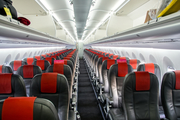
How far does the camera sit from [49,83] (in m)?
1.91

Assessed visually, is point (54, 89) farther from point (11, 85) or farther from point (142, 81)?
point (142, 81)

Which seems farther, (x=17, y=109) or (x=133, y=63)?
(x=133, y=63)

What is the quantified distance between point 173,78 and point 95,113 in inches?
98.3

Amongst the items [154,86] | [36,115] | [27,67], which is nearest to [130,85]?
[154,86]

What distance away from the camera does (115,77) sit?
291cm

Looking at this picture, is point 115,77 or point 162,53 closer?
point 115,77

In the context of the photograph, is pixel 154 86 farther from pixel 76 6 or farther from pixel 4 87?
pixel 76 6

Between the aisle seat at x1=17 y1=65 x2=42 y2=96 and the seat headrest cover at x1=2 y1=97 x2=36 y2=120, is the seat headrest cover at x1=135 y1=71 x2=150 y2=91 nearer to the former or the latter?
the seat headrest cover at x1=2 y1=97 x2=36 y2=120

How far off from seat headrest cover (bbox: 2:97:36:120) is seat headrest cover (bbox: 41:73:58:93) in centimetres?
97

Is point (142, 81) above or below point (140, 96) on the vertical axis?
above

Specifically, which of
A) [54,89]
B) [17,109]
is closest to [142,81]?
[54,89]

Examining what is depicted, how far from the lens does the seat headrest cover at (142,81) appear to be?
1.98 metres

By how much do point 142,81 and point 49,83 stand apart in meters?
1.59

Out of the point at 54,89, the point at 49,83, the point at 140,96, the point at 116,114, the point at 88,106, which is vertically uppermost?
the point at 49,83
